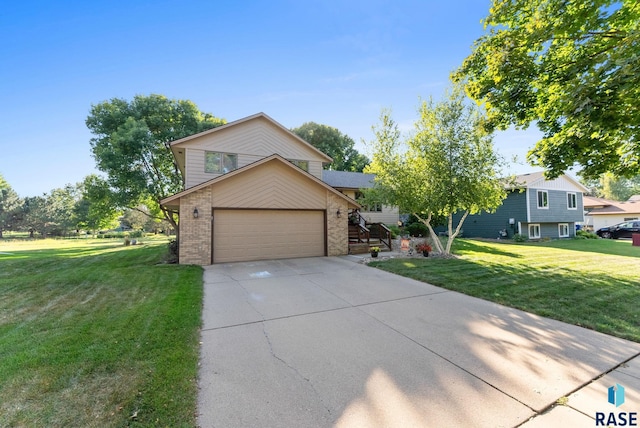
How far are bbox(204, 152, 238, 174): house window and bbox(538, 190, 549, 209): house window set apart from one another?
22566 millimetres

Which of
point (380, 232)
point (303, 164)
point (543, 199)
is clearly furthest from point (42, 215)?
point (543, 199)

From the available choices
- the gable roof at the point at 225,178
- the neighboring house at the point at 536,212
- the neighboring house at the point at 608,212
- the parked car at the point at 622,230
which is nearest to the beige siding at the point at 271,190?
the gable roof at the point at 225,178

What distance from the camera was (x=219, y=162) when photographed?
13680 millimetres

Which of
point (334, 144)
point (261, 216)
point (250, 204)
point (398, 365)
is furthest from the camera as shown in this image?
point (334, 144)

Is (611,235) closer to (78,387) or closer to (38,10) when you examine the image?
(78,387)

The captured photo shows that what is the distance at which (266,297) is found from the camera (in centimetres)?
623

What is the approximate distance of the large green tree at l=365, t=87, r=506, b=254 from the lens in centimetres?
1074

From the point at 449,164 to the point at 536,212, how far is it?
1487cm

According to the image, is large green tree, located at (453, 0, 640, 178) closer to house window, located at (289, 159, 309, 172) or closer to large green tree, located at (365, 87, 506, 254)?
large green tree, located at (365, 87, 506, 254)

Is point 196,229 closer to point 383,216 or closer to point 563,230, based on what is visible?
point 383,216

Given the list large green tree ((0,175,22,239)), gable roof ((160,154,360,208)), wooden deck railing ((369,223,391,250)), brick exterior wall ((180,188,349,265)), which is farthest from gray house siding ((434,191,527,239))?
large green tree ((0,175,22,239))

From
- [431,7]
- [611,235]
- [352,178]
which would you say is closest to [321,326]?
[431,7]

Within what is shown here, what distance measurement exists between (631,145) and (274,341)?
11.0m

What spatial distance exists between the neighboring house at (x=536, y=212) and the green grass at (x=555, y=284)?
948cm
